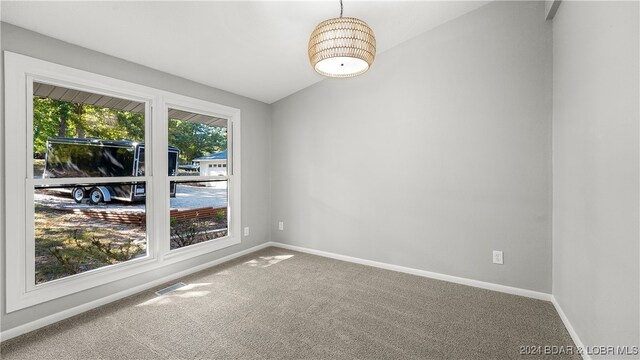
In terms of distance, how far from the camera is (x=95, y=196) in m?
2.41

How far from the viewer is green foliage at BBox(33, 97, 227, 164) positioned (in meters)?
2.11

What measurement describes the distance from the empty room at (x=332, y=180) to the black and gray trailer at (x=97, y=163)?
0.7 inches

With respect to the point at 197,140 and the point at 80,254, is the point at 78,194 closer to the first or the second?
the point at 80,254

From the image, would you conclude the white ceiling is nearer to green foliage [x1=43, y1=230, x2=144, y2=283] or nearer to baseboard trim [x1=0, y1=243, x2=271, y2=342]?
green foliage [x1=43, y1=230, x2=144, y2=283]

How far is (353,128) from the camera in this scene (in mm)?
3459

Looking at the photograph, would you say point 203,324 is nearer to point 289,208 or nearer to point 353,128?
point 289,208

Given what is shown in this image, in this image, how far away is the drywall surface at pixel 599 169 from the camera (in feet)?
4.11

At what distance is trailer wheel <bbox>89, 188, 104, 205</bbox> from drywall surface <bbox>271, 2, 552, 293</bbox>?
89.5 inches

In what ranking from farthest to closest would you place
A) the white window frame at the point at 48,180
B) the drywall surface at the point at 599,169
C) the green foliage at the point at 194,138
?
the green foliage at the point at 194,138 → the white window frame at the point at 48,180 → the drywall surface at the point at 599,169

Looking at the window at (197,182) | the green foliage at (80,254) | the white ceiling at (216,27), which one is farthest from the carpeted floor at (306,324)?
the white ceiling at (216,27)

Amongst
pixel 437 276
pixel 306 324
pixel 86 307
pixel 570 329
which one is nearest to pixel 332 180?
pixel 437 276

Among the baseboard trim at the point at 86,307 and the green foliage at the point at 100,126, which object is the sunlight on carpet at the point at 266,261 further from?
the green foliage at the point at 100,126

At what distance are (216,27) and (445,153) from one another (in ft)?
8.27

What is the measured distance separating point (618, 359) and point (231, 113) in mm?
3870
